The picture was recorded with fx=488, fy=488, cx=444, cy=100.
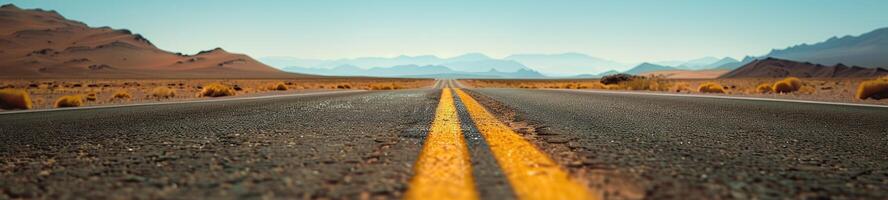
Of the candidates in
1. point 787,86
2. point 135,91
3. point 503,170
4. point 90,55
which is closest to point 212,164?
point 503,170

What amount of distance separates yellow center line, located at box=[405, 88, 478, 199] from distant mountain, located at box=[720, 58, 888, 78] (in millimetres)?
132983

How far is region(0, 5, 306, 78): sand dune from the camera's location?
10144 centimetres

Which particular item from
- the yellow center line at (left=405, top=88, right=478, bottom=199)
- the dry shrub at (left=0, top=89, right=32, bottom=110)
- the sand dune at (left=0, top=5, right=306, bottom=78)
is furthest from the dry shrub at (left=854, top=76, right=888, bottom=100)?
the sand dune at (left=0, top=5, right=306, bottom=78)

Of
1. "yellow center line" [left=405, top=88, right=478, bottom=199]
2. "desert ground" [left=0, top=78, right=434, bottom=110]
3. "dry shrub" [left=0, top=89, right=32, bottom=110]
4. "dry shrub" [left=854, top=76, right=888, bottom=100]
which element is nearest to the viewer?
"yellow center line" [left=405, top=88, right=478, bottom=199]

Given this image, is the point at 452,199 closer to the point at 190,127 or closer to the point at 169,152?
the point at 169,152

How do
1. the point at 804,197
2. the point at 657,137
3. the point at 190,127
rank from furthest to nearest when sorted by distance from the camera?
1. the point at 190,127
2. the point at 657,137
3. the point at 804,197

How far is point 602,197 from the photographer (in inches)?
49.5

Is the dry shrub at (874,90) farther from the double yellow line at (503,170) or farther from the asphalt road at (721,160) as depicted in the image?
the double yellow line at (503,170)

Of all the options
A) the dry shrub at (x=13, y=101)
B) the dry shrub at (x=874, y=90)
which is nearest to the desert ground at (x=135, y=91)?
the dry shrub at (x=13, y=101)

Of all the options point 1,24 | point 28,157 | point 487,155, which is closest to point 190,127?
point 28,157

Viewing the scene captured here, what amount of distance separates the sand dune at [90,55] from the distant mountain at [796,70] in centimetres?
12931

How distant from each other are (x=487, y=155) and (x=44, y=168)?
1690 mm

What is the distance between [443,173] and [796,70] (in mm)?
152450

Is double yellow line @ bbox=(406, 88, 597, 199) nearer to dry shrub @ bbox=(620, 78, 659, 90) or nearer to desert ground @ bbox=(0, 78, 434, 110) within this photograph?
desert ground @ bbox=(0, 78, 434, 110)
